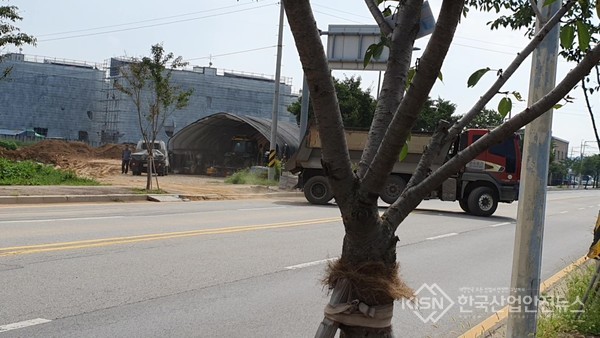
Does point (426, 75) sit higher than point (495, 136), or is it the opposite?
point (426, 75)

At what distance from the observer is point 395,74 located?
2.77m

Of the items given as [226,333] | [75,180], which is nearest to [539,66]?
[226,333]

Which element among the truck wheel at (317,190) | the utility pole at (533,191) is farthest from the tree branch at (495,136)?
the truck wheel at (317,190)

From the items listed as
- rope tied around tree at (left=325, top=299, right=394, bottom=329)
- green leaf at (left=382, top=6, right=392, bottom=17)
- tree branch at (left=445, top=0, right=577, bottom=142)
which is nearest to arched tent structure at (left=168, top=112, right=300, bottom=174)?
green leaf at (left=382, top=6, right=392, bottom=17)

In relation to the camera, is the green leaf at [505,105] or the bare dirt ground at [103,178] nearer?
the green leaf at [505,105]

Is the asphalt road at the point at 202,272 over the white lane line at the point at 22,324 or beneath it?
over

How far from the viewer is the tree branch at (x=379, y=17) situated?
2967 mm

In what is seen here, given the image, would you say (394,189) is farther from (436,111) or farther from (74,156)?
(74,156)

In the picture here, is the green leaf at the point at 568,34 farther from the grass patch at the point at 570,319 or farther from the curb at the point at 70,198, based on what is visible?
the curb at the point at 70,198

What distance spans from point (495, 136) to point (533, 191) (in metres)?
2.27

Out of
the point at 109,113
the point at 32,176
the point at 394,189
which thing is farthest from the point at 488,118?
the point at 109,113

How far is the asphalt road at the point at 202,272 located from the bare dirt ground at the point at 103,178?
451 cm

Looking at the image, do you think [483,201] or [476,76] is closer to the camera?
[476,76]

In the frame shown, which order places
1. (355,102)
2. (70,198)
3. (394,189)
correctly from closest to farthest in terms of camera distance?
(70,198) → (394,189) → (355,102)
